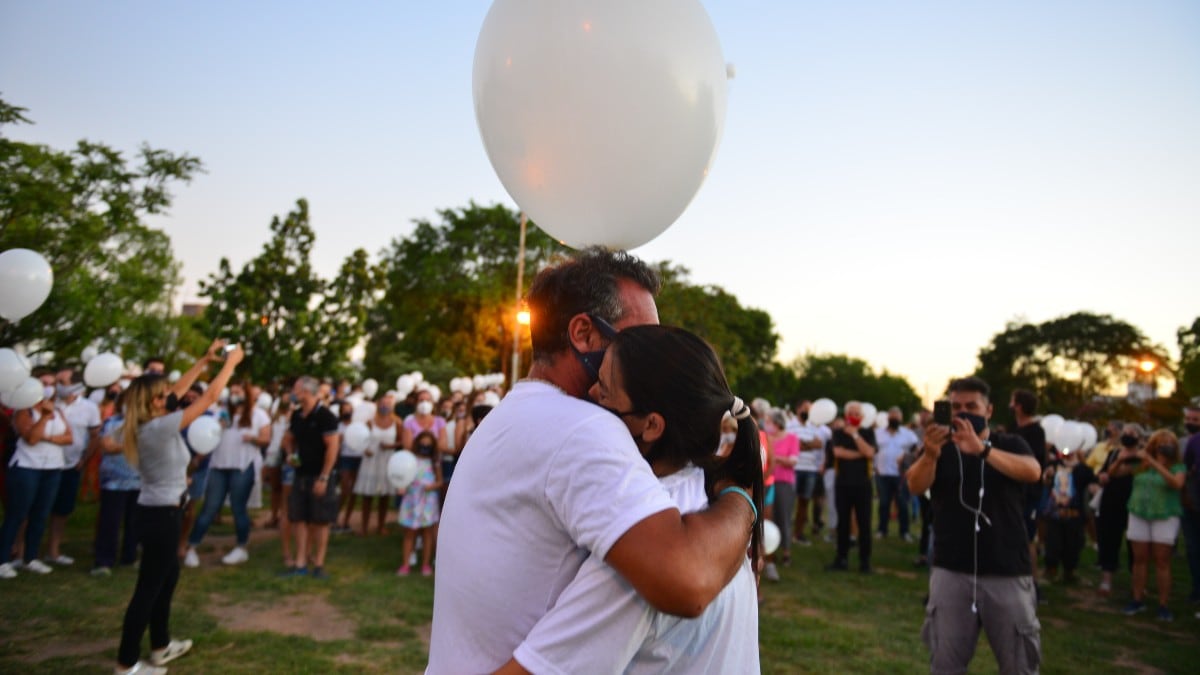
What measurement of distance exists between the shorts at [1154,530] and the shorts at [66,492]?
39.1 ft

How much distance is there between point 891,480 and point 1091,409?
66.0 ft

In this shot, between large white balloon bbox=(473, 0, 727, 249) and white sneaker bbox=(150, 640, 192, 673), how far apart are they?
187 inches

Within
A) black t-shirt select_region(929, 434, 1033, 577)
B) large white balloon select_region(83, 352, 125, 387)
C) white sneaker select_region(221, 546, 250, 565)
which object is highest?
large white balloon select_region(83, 352, 125, 387)

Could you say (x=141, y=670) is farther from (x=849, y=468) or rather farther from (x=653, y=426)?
(x=849, y=468)

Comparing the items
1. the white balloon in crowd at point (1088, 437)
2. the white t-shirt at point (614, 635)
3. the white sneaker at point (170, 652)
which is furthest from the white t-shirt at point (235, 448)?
the white balloon in crowd at point (1088, 437)

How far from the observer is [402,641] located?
239 inches

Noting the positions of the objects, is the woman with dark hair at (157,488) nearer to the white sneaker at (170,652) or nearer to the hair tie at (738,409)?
the white sneaker at (170,652)

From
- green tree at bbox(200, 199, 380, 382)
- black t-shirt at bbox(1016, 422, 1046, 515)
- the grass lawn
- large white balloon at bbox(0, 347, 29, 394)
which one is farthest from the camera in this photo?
green tree at bbox(200, 199, 380, 382)

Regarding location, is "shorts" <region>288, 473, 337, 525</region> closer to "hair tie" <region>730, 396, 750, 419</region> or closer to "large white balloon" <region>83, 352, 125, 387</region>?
"large white balloon" <region>83, 352, 125, 387</region>

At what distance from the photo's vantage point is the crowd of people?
1.24m

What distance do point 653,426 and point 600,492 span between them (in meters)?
0.25

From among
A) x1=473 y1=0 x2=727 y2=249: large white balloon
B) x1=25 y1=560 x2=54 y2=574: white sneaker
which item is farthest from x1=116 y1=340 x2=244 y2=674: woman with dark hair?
x1=473 y1=0 x2=727 y2=249: large white balloon

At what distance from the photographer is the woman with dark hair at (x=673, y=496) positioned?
1.22m

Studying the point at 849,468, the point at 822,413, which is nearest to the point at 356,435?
the point at 849,468
